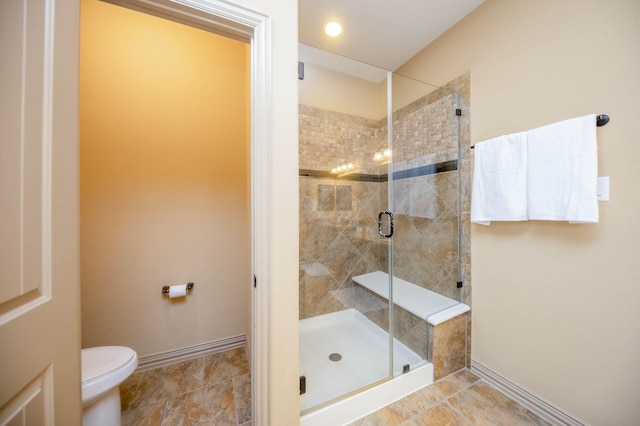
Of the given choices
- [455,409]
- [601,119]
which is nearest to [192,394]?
[455,409]

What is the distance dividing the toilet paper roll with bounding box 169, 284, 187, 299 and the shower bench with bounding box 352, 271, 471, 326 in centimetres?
153

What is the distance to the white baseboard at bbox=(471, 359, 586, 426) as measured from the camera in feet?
3.84

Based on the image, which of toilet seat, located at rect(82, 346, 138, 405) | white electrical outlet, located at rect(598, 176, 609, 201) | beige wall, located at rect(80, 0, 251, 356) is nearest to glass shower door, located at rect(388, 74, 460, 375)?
white electrical outlet, located at rect(598, 176, 609, 201)

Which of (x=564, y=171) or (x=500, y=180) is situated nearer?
(x=564, y=171)

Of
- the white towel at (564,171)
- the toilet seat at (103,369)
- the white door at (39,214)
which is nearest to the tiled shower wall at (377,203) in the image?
the white towel at (564,171)

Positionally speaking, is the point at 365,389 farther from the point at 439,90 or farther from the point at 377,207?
the point at 439,90

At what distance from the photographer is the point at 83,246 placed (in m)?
1.52

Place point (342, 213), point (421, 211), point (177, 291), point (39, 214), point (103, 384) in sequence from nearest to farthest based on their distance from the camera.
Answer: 1. point (39, 214)
2. point (103, 384)
3. point (177, 291)
4. point (421, 211)
5. point (342, 213)

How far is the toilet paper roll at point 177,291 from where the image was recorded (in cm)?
166

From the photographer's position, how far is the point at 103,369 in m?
1.07

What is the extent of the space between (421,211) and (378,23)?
5.24 feet

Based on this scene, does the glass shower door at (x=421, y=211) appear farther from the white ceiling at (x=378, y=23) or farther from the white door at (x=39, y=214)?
the white door at (x=39, y=214)

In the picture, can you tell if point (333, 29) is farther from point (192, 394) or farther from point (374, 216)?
point (192, 394)

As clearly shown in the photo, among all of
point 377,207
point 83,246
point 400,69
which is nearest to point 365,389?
point 377,207
